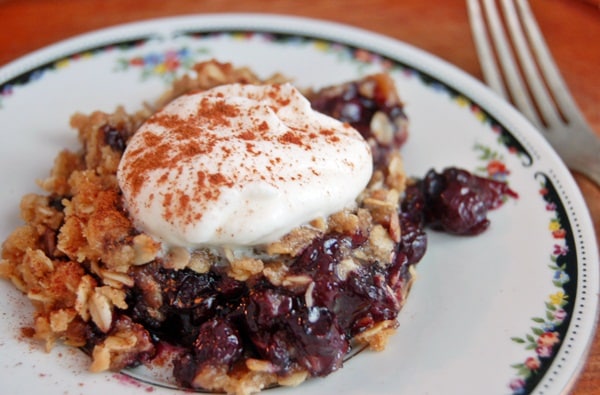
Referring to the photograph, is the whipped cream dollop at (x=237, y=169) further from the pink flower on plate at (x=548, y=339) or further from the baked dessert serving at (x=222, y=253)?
the pink flower on plate at (x=548, y=339)

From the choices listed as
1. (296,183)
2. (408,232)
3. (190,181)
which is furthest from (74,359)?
(408,232)

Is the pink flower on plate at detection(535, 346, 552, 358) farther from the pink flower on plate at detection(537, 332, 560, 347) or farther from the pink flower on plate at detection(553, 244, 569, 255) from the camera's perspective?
the pink flower on plate at detection(553, 244, 569, 255)

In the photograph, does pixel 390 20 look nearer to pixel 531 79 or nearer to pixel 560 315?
pixel 531 79

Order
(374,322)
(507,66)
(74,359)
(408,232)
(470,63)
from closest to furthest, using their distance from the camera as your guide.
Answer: (74,359) < (374,322) < (408,232) < (507,66) < (470,63)

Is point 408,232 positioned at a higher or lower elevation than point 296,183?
lower

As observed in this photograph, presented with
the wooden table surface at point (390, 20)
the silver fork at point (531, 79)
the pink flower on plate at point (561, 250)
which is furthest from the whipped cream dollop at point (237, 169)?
the wooden table surface at point (390, 20)

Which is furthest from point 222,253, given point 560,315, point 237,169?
point 560,315

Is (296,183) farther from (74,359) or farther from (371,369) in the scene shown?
(74,359)
